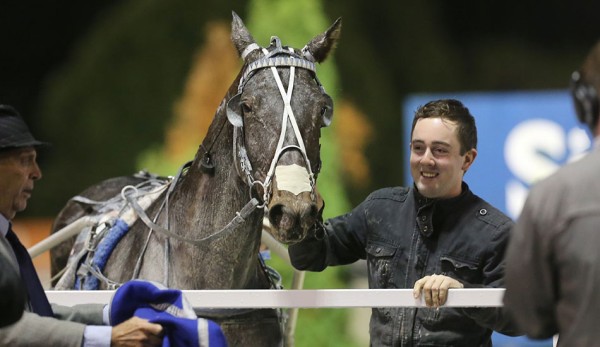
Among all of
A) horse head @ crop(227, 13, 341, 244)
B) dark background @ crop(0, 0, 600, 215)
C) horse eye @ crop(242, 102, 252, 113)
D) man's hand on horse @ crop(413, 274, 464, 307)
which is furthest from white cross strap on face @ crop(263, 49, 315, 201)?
dark background @ crop(0, 0, 600, 215)

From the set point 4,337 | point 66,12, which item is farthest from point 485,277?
point 66,12

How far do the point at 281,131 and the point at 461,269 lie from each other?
0.76 metres

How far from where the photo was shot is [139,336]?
284cm

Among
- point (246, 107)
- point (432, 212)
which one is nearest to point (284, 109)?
point (246, 107)

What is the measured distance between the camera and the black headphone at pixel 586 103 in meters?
2.40

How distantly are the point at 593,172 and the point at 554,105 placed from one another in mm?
6994

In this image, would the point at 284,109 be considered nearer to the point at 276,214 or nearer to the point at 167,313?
the point at 276,214

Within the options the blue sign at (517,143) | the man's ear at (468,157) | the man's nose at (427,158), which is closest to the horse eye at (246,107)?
the man's nose at (427,158)

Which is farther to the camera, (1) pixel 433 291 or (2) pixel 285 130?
(2) pixel 285 130

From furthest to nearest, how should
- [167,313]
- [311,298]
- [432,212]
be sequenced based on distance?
[432,212] < [311,298] < [167,313]

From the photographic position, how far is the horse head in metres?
3.46

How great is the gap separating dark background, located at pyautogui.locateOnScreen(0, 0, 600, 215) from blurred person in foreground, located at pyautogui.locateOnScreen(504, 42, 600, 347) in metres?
7.97

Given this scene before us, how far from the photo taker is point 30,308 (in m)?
2.97

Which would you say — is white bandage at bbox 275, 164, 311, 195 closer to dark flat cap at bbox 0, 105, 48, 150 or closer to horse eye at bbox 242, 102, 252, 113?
horse eye at bbox 242, 102, 252, 113
